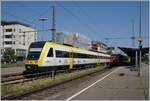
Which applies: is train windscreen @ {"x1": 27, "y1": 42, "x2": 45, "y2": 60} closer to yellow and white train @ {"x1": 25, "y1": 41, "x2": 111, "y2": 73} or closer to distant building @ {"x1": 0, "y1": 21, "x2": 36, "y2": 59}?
yellow and white train @ {"x1": 25, "y1": 41, "x2": 111, "y2": 73}

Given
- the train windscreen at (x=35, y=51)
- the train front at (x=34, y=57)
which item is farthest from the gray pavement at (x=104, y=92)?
the train windscreen at (x=35, y=51)

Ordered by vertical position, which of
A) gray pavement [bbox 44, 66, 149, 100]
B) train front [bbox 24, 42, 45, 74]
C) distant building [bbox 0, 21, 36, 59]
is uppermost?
distant building [bbox 0, 21, 36, 59]

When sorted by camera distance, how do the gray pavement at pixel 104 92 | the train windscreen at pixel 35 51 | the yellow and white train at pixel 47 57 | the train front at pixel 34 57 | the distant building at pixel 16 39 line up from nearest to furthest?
the gray pavement at pixel 104 92 → the train front at pixel 34 57 → the yellow and white train at pixel 47 57 → the train windscreen at pixel 35 51 → the distant building at pixel 16 39

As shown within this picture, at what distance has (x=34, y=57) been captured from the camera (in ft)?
83.6

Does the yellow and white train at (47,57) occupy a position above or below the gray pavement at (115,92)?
above

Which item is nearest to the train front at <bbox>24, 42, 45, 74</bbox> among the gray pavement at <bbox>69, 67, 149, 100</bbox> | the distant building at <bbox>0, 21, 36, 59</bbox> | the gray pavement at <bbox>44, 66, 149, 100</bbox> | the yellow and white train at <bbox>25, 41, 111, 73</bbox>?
the yellow and white train at <bbox>25, 41, 111, 73</bbox>

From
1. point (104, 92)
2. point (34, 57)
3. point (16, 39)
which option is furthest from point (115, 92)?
point (16, 39)

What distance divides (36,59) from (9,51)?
58.6 meters

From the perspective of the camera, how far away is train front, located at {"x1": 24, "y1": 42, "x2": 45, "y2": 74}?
25.1m

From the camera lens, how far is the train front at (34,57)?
25133mm

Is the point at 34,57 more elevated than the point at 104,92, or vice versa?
the point at 34,57

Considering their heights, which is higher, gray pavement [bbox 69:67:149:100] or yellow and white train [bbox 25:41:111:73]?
yellow and white train [bbox 25:41:111:73]

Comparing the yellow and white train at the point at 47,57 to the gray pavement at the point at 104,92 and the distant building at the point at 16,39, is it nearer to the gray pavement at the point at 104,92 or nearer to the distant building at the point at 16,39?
the gray pavement at the point at 104,92

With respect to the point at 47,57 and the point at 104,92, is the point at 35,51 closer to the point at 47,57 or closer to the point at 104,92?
the point at 47,57
